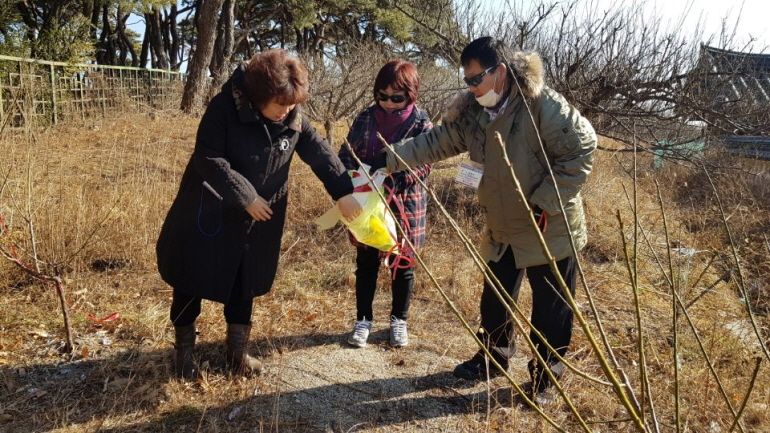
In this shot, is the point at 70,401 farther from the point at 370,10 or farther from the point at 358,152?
the point at 370,10

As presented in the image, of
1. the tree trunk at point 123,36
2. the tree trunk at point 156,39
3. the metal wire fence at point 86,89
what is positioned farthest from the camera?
the tree trunk at point 123,36

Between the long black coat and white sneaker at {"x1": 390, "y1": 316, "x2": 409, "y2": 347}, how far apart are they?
0.91 m

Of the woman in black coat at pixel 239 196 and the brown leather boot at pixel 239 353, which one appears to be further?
the brown leather boot at pixel 239 353

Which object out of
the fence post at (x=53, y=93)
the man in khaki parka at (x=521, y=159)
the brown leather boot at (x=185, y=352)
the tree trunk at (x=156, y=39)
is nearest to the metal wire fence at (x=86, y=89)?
the fence post at (x=53, y=93)

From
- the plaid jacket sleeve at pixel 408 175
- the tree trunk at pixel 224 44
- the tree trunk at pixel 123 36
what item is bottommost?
the plaid jacket sleeve at pixel 408 175

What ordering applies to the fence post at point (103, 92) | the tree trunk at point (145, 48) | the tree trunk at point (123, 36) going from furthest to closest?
the tree trunk at point (145, 48)
the tree trunk at point (123, 36)
the fence post at point (103, 92)

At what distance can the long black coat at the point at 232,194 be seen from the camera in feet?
6.98

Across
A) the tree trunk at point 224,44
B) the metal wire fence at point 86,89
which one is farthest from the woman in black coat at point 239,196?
the tree trunk at point 224,44

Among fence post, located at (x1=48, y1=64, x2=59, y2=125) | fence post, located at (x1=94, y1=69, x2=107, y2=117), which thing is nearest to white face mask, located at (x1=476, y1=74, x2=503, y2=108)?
fence post, located at (x1=48, y1=64, x2=59, y2=125)

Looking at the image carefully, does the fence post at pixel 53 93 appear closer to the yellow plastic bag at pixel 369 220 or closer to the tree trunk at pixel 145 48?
the yellow plastic bag at pixel 369 220

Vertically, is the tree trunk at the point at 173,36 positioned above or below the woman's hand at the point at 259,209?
above

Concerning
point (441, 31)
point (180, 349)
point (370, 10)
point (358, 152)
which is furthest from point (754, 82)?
point (370, 10)

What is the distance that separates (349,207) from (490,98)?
772 mm

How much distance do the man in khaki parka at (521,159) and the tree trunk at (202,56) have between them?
10227 mm
